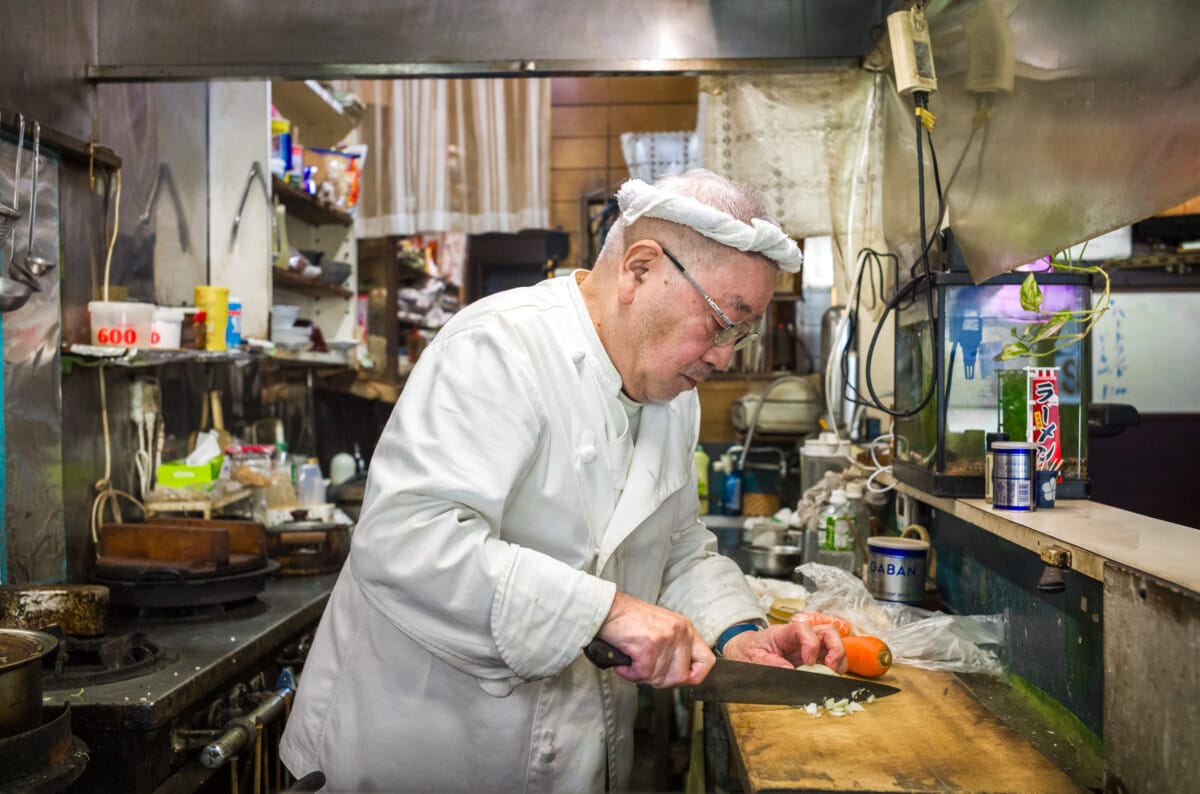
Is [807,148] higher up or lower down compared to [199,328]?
higher up

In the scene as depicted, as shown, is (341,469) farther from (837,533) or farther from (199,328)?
(837,533)

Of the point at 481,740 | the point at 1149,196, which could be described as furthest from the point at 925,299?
the point at 481,740

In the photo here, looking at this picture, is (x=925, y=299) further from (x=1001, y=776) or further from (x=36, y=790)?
A: (x=36, y=790)

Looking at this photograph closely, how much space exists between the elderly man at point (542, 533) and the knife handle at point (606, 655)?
0.04 ft

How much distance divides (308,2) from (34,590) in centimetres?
187

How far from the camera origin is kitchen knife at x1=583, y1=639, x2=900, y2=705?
1735mm

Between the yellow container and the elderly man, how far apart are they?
162 centimetres

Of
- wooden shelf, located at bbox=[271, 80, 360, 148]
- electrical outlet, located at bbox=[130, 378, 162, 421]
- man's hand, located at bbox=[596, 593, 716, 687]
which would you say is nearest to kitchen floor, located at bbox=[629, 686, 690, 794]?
man's hand, located at bbox=[596, 593, 716, 687]

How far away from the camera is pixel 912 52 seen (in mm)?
2346

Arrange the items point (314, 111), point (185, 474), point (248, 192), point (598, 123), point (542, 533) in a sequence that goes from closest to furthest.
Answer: point (542, 533) → point (185, 474) → point (248, 192) → point (314, 111) → point (598, 123)

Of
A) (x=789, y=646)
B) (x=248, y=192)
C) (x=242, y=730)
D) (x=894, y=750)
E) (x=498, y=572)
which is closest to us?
(x=498, y=572)

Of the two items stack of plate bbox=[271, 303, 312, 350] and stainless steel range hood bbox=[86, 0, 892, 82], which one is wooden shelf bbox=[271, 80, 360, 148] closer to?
stack of plate bbox=[271, 303, 312, 350]

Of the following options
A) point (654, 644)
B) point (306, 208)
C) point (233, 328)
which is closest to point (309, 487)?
point (233, 328)

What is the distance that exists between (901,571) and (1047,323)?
725mm
